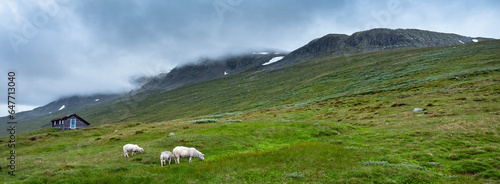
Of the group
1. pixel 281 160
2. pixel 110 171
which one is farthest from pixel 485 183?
pixel 110 171

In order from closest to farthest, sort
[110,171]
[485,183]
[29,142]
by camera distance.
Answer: [485,183] → [110,171] → [29,142]

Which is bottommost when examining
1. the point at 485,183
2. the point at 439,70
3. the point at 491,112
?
the point at 485,183

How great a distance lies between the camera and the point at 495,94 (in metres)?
37.6

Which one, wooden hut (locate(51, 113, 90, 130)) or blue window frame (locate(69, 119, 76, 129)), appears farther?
blue window frame (locate(69, 119, 76, 129))

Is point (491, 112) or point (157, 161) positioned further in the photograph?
point (491, 112)

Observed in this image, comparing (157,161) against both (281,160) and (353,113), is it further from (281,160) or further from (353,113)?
(353,113)

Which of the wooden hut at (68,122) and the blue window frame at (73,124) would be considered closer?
the wooden hut at (68,122)

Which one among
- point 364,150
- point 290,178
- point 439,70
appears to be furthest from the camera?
point 439,70

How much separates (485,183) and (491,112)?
77.6 ft

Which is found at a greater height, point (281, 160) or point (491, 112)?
point (491, 112)

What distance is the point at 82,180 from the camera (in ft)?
48.5

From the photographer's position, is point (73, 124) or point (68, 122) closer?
point (68, 122)

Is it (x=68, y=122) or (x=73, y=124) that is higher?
(x=68, y=122)

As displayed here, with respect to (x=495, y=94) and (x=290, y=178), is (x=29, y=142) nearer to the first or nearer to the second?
(x=290, y=178)
